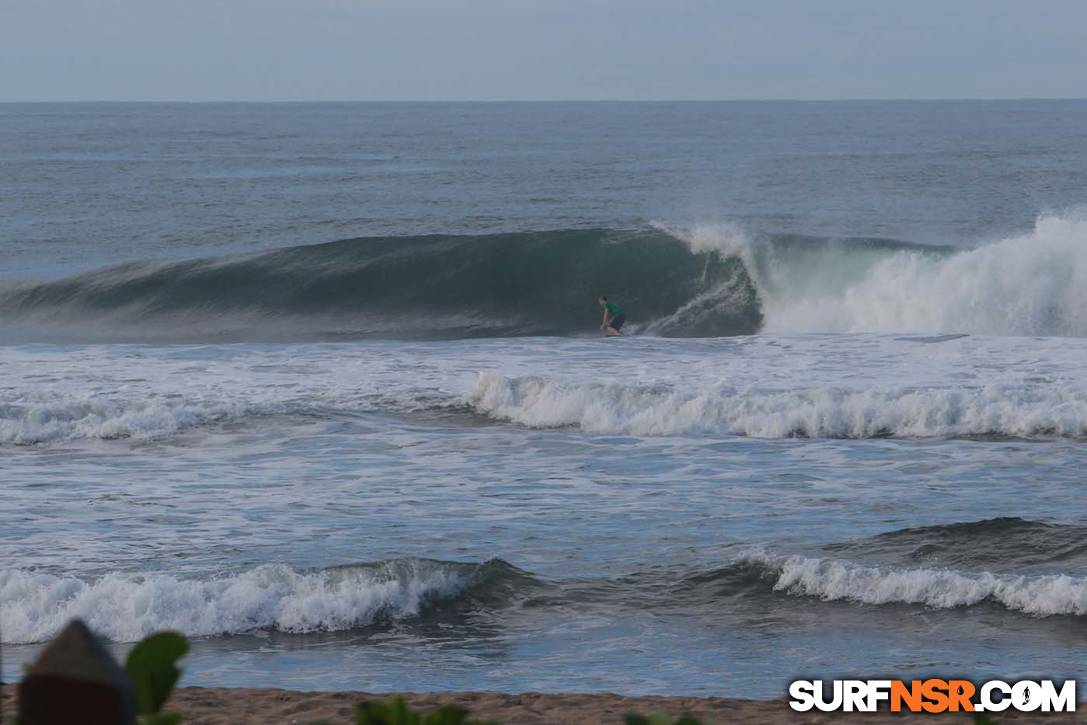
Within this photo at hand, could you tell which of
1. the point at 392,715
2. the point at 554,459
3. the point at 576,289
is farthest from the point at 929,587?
the point at 576,289

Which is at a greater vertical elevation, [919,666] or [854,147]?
[854,147]

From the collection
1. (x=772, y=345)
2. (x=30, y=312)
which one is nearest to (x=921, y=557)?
(x=772, y=345)

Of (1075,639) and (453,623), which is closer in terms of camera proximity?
(1075,639)

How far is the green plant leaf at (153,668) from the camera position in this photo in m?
2.24

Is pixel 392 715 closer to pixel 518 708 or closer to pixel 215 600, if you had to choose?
pixel 518 708

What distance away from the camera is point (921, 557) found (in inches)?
380

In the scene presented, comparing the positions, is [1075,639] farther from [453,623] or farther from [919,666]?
[453,623]

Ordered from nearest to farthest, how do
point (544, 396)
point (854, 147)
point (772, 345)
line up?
point (544, 396) < point (772, 345) < point (854, 147)

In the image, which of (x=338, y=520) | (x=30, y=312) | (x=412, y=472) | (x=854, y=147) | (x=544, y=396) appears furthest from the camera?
(x=854, y=147)

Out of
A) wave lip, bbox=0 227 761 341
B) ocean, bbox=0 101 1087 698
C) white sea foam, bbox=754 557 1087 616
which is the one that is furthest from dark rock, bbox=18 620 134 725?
wave lip, bbox=0 227 761 341

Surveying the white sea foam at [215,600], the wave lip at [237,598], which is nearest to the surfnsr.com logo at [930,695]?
the wave lip at [237,598]

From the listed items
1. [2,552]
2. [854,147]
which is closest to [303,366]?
[2,552]

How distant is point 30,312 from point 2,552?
1858 centimetres

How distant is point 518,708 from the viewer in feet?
22.0
